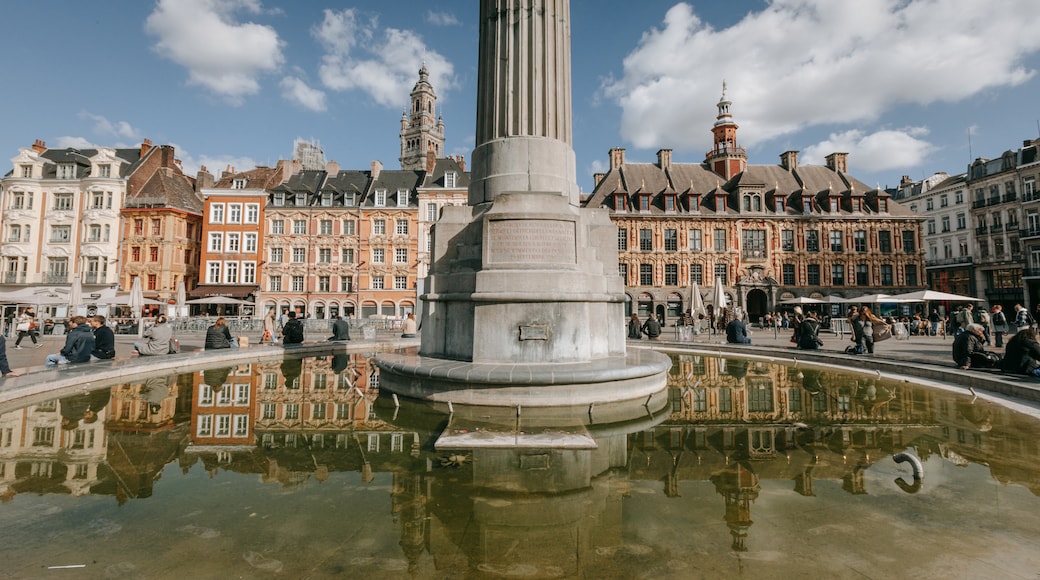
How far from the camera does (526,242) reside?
8133 mm

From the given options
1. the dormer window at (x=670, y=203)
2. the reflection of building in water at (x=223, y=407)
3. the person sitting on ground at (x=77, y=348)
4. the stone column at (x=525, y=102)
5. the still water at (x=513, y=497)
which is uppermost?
the dormer window at (x=670, y=203)

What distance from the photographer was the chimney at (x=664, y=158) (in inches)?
1761

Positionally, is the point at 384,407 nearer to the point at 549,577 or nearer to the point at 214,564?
the point at 214,564

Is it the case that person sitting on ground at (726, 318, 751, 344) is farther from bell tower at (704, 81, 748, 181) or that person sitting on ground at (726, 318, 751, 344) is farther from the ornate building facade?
bell tower at (704, 81, 748, 181)

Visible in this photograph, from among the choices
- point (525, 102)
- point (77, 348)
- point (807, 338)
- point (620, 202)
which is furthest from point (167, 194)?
point (807, 338)

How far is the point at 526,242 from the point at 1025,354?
30.4 feet

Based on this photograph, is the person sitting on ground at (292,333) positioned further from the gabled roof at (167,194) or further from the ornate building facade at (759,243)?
the gabled roof at (167,194)

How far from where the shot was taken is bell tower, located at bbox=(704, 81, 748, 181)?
44.4 meters

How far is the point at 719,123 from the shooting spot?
150 ft

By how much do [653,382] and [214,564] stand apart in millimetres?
6050

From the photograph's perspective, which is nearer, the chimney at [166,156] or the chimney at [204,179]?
the chimney at [166,156]

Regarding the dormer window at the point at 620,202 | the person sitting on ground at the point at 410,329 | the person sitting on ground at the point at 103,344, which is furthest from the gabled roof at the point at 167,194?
the dormer window at the point at 620,202

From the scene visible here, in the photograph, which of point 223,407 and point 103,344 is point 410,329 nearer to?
point 103,344

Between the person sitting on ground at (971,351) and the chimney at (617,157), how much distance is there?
36856 mm
